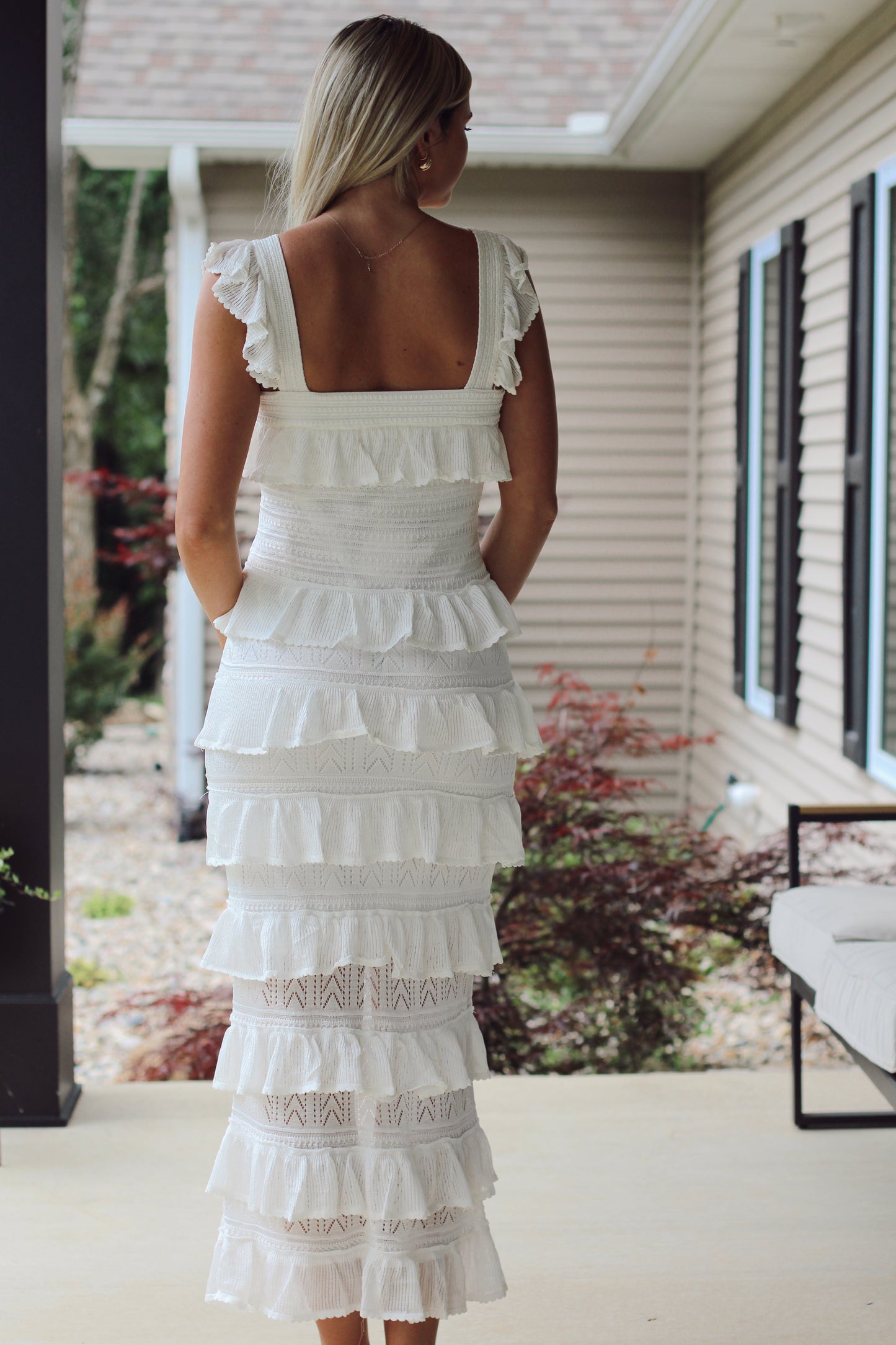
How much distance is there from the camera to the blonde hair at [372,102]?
151cm

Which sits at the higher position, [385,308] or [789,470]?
[789,470]

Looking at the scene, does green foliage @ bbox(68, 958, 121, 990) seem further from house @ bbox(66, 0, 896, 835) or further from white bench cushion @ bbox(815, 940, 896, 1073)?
white bench cushion @ bbox(815, 940, 896, 1073)

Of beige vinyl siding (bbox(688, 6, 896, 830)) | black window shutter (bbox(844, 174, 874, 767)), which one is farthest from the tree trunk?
black window shutter (bbox(844, 174, 874, 767))

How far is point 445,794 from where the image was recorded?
161cm

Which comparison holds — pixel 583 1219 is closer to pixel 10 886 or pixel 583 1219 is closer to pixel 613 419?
pixel 10 886

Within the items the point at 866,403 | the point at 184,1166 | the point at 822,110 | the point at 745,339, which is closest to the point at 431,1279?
the point at 184,1166

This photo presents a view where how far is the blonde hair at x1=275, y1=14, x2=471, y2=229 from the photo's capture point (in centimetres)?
151

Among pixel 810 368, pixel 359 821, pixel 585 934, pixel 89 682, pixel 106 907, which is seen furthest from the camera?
pixel 89 682

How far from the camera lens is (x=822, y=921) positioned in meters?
2.54

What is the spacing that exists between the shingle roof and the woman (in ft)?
15.8

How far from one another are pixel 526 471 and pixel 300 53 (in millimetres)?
5841

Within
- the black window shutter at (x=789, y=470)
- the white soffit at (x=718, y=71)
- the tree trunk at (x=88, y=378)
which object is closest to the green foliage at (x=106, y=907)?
the black window shutter at (x=789, y=470)

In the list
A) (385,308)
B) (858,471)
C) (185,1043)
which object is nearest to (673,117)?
(858,471)

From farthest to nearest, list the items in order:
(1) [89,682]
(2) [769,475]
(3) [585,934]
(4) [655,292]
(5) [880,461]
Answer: (1) [89,682] → (4) [655,292] → (2) [769,475] → (5) [880,461] → (3) [585,934]
